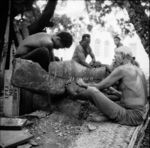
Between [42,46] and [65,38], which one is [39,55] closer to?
[42,46]

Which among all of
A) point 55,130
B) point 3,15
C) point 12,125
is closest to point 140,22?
point 3,15

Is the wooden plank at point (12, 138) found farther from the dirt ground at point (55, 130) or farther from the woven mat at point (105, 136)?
the woven mat at point (105, 136)

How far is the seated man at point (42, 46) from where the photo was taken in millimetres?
5803

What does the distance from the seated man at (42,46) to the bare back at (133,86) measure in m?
1.97

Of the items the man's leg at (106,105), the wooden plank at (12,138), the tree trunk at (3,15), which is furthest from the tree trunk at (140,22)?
the wooden plank at (12,138)

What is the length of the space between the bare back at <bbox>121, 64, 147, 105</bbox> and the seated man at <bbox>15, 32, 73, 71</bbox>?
6.46ft

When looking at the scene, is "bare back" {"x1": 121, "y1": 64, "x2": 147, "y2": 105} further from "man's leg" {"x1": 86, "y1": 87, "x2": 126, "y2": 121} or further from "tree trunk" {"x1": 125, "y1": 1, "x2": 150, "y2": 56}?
"tree trunk" {"x1": 125, "y1": 1, "x2": 150, "y2": 56}

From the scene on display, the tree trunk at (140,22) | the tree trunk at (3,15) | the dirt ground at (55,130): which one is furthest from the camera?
the tree trunk at (140,22)

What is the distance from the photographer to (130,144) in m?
4.05

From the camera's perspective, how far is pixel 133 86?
4.71 metres

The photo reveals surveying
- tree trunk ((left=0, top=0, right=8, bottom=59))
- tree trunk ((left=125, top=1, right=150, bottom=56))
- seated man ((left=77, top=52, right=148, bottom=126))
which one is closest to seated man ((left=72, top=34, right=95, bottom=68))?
tree trunk ((left=125, top=1, right=150, bottom=56))

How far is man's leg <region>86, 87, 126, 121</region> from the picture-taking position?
15.4 ft

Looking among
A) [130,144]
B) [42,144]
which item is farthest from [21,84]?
[130,144]

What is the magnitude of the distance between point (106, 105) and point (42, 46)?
213 cm
